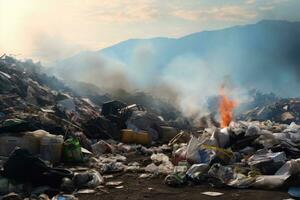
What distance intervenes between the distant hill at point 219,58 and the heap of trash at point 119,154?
74.3ft

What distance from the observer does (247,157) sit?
26.4 feet

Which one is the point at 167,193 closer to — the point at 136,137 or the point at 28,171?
the point at 28,171

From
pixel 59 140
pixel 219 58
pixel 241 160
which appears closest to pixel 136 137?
pixel 59 140

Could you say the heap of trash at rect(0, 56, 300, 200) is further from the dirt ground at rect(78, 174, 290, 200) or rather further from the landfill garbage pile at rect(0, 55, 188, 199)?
the dirt ground at rect(78, 174, 290, 200)

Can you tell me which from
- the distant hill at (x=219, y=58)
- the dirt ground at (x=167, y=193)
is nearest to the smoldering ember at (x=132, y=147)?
the dirt ground at (x=167, y=193)

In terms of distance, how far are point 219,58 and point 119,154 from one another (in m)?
39.7

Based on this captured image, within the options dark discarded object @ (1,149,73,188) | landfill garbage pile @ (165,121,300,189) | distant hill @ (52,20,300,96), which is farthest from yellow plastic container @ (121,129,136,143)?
distant hill @ (52,20,300,96)

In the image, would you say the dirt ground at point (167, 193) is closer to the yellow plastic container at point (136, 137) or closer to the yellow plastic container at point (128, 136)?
the yellow plastic container at point (136, 137)

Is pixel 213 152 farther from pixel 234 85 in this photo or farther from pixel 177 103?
pixel 234 85

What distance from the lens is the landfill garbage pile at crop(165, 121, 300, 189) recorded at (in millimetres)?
6306

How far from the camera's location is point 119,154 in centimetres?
1002

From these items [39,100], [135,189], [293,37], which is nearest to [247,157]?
[135,189]

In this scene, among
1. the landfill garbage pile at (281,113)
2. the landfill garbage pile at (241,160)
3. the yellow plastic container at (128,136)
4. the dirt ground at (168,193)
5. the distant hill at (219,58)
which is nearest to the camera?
the dirt ground at (168,193)

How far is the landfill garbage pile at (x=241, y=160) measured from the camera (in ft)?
20.7
